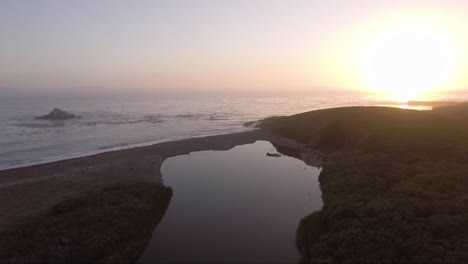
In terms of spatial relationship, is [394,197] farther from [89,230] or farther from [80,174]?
[80,174]

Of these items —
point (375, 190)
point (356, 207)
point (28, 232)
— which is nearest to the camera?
point (28, 232)

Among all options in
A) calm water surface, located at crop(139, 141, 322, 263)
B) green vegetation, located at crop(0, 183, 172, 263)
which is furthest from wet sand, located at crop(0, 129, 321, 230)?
calm water surface, located at crop(139, 141, 322, 263)

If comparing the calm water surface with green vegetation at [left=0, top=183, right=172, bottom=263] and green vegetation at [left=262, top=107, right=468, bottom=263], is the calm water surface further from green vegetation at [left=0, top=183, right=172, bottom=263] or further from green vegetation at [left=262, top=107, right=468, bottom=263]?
green vegetation at [left=262, top=107, right=468, bottom=263]

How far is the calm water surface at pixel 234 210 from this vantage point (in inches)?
845

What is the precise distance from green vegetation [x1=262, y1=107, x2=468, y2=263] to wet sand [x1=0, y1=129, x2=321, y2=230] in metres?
9.34

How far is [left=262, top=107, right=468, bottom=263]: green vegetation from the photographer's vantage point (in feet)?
64.1

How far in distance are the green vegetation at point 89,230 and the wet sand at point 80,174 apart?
325 centimetres

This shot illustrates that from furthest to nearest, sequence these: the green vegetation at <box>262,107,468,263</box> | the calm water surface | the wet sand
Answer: the wet sand < the calm water surface < the green vegetation at <box>262,107,468,263</box>

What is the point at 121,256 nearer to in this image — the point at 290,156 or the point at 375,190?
the point at 375,190

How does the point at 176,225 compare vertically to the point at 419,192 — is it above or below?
below

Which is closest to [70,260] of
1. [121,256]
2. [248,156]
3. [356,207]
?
[121,256]

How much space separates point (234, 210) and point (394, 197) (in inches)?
512

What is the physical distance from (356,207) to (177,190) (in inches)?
687

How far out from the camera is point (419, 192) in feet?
91.0
